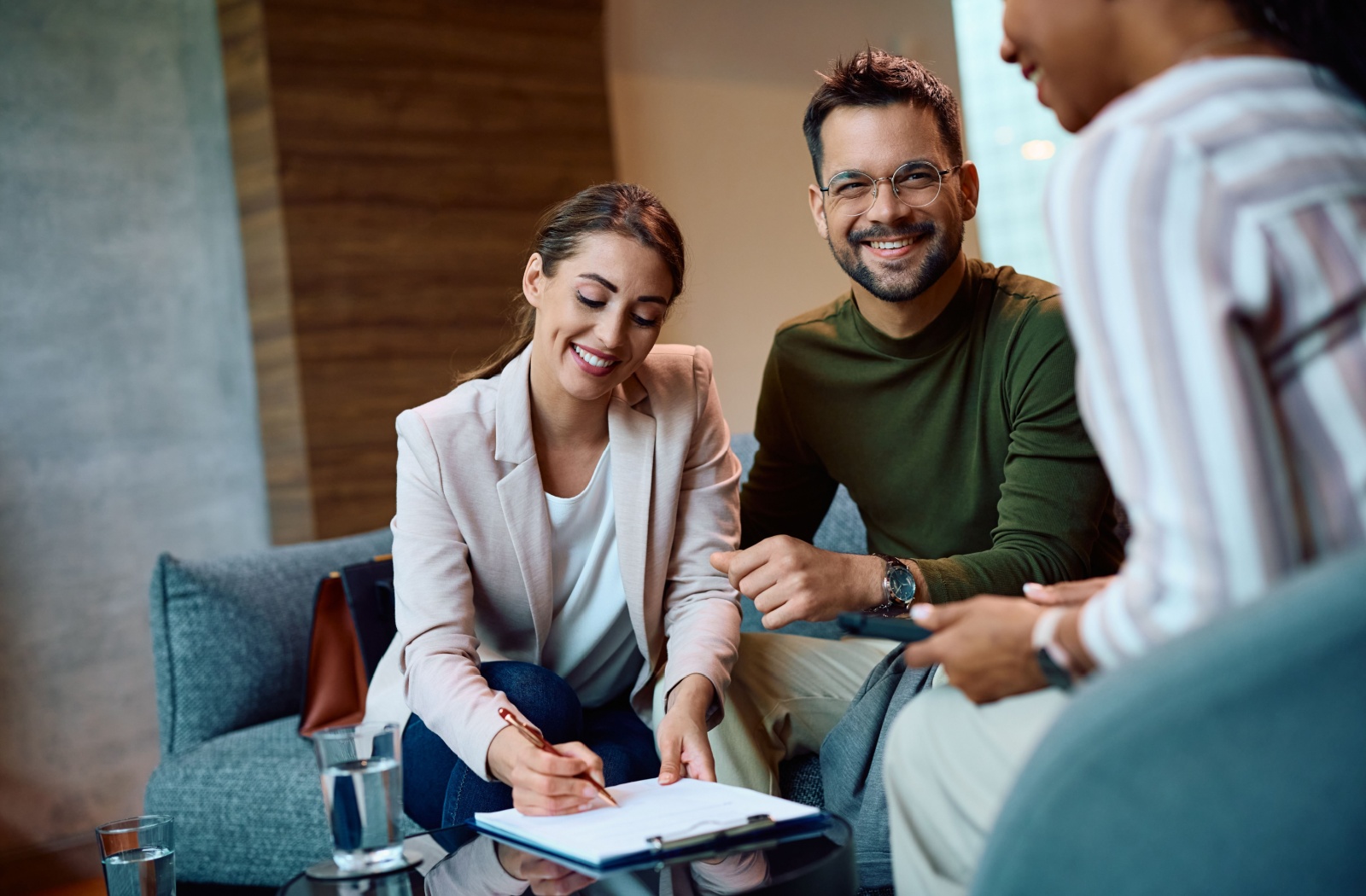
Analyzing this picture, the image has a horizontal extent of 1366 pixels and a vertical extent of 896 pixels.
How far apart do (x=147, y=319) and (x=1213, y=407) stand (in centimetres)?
292

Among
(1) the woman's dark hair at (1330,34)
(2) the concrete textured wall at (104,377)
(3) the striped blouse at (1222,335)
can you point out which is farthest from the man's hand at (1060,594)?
(2) the concrete textured wall at (104,377)

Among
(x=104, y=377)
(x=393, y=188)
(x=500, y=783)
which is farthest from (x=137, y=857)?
(x=393, y=188)

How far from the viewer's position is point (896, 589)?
1577mm

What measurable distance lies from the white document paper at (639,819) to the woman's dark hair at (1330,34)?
72 cm

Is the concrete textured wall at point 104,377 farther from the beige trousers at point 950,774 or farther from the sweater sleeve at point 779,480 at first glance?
the beige trousers at point 950,774

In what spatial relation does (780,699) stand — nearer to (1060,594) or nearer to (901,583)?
(901,583)

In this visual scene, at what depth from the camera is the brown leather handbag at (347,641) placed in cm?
220

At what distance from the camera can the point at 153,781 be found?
2252 millimetres

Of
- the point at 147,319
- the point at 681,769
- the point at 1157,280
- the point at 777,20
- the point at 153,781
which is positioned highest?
the point at 777,20

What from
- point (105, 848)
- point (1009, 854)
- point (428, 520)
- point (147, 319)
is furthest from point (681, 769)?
point (147, 319)

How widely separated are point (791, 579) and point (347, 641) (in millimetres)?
1141

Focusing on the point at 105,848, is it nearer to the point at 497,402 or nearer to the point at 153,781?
the point at 497,402

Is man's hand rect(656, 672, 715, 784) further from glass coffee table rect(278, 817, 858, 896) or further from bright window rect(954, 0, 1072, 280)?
bright window rect(954, 0, 1072, 280)

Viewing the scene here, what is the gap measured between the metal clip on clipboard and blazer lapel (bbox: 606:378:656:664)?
24.7 inches
